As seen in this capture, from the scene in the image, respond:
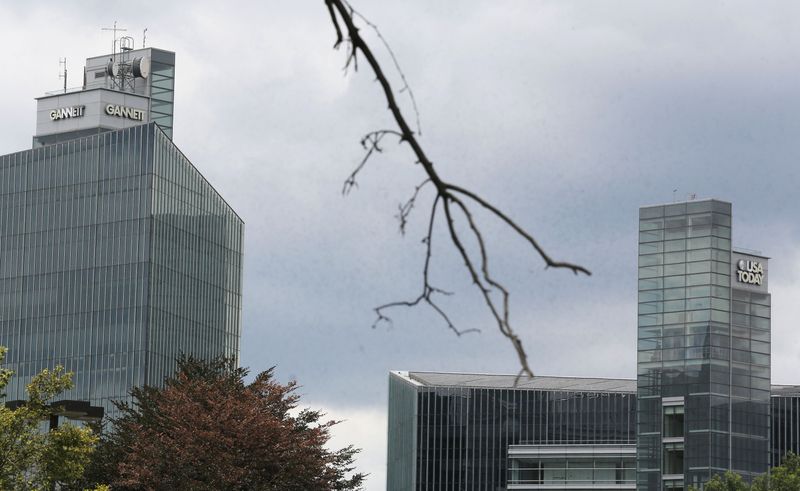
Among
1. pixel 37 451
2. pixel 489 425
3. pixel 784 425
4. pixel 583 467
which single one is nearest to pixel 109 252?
pixel 489 425

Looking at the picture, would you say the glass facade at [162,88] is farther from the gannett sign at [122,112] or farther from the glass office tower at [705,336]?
the glass office tower at [705,336]

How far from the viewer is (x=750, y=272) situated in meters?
96.5

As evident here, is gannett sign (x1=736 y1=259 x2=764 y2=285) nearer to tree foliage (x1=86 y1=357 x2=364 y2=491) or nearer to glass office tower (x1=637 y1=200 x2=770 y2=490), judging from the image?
glass office tower (x1=637 y1=200 x2=770 y2=490)

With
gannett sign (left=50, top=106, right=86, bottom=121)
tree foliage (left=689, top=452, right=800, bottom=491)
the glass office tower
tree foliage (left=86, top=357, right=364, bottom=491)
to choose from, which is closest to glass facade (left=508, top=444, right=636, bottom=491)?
the glass office tower

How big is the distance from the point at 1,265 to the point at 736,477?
231 feet

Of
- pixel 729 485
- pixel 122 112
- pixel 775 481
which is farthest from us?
pixel 122 112

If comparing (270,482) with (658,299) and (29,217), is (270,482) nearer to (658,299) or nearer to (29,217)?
(658,299)

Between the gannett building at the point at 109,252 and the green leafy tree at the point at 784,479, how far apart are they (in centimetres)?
5522

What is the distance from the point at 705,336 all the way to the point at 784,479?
24.0 m

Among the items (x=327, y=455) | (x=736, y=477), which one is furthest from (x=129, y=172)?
(x=327, y=455)

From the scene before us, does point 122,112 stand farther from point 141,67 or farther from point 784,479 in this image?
point 784,479

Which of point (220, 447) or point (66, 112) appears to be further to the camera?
point (66, 112)

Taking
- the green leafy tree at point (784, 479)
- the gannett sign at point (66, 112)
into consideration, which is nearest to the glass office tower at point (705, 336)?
the green leafy tree at point (784, 479)

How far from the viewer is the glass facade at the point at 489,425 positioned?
444ft
